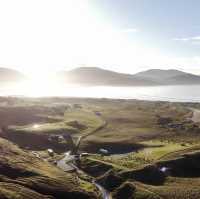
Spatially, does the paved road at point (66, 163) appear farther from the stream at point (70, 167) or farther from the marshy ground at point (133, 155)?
the marshy ground at point (133, 155)

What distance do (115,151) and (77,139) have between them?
21697 mm

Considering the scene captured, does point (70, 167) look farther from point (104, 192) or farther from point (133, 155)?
point (133, 155)

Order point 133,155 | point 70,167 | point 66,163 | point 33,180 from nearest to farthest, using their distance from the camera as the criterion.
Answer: point 33,180, point 70,167, point 66,163, point 133,155

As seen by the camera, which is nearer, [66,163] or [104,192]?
[104,192]

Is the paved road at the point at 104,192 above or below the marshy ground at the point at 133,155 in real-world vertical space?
below

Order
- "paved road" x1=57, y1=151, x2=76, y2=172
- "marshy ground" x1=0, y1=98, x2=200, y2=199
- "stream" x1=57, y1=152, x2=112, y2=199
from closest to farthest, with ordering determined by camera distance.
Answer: "stream" x1=57, y1=152, x2=112, y2=199 → "marshy ground" x1=0, y1=98, x2=200, y2=199 → "paved road" x1=57, y1=151, x2=76, y2=172

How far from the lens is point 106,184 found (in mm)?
114125

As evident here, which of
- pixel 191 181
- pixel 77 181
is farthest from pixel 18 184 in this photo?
pixel 191 181

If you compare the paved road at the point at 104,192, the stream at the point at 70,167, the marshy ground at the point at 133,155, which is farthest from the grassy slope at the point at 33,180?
the marshy ground at the point at 133,155

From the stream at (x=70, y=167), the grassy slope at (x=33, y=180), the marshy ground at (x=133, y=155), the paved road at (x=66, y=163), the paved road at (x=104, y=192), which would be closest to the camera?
the grassy slope at (x=33, y=180)

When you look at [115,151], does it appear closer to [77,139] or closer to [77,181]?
[77,139]

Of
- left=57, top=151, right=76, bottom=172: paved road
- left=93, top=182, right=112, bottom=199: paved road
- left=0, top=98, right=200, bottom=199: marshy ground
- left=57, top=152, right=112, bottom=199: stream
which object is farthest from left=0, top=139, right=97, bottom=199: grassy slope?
left=0, top=98, right=200, bottom=199: marshy ground

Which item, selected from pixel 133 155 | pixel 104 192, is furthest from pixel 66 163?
pixel 104 192

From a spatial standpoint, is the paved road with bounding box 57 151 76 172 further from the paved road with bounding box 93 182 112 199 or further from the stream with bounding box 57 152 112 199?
the paved road with bounding box 93 182 112 199
